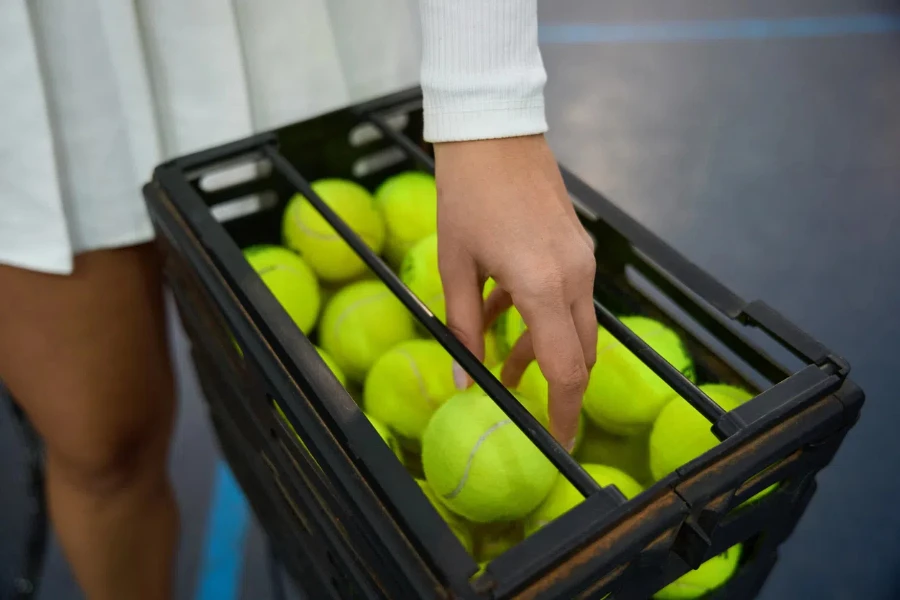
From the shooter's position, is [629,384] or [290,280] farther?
[290,280]

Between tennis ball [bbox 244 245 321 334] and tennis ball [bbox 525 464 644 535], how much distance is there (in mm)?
290

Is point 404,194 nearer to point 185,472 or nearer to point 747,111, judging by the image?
point 185,472

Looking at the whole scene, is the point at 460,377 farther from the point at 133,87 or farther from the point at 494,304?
the point at 133,87

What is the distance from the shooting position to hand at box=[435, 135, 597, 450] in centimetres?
46

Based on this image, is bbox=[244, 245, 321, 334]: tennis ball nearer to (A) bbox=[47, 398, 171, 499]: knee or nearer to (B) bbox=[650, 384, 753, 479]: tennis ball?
→ (A) bbox=[47, 398, 171, 499]: knee

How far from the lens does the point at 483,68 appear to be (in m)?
0.50

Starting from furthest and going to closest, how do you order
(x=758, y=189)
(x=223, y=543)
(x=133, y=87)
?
(x=758, y=189)
(x=223, y=543)
(x=133, y=87)

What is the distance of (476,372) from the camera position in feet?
1.65

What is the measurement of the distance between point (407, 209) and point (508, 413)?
385 mm

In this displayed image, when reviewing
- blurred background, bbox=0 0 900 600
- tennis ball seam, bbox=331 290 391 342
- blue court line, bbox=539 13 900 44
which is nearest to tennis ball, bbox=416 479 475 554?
tennis ball seam, bbox=331 290 391 342

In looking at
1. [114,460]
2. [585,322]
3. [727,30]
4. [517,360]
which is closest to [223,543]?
[114,460]

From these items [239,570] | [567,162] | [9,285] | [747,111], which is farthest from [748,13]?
[9,285]

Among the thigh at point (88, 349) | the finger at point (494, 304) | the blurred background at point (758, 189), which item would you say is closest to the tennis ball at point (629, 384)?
the finger at point (494, 304)

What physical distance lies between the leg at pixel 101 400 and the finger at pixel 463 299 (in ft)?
1.20
